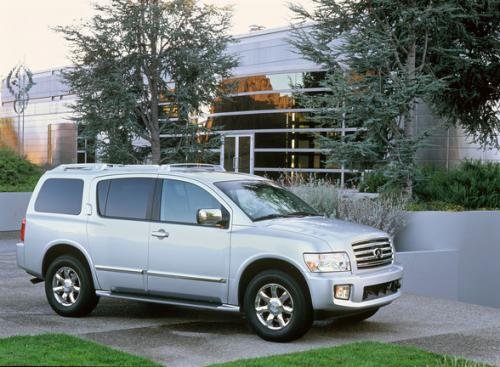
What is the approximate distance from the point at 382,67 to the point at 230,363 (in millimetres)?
11884

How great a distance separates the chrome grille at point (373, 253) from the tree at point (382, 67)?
783 centimetres

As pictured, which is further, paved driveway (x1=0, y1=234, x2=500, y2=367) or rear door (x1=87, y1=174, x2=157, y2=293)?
rear door (x1=87, y1=174, x2=157, y2=293)

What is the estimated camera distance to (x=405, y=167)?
Result: 55.6 feet

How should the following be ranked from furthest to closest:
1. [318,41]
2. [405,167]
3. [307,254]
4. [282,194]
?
1. [318,41]
2. [405,167]
3. [282,194]
4. [307,254]

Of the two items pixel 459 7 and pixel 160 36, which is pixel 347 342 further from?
pixel 160 36

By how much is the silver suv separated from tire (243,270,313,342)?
0.03ft

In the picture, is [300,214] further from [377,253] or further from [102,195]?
[102,195]

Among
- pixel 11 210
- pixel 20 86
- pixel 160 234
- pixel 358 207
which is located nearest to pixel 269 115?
pixel 11 210

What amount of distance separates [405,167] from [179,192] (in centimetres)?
846

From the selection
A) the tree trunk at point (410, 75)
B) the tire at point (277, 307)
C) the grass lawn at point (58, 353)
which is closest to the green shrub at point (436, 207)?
the tree trunk at point (410, 75)

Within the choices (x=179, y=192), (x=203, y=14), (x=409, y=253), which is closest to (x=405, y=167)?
(x=409, y=253)

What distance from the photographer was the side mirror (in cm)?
884

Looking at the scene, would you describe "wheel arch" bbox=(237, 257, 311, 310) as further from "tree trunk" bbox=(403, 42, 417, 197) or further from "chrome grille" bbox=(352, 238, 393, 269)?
"tree trunk" bbox=(403, 42, 417, 197)

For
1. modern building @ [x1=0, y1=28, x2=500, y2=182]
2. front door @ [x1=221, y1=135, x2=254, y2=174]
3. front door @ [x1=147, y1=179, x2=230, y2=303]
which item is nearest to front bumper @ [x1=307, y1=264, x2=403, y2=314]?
front door @ [x1=147, y1=179, x2=230, y2=303]
